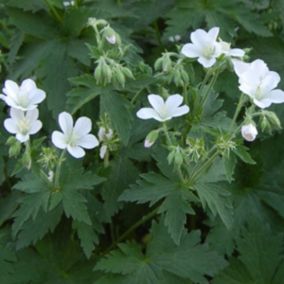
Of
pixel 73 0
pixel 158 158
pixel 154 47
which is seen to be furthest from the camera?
pixel 154 47

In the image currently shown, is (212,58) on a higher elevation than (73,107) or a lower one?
higher

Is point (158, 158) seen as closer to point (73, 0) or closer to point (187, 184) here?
point (187, 184)

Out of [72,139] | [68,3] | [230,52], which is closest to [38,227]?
[72,139]

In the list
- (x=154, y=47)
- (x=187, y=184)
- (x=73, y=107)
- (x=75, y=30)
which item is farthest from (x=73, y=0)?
(x=187, y=184)

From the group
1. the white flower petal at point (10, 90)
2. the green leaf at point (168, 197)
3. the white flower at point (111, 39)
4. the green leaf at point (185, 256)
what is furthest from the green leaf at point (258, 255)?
the white flower petal at point (10, 90)

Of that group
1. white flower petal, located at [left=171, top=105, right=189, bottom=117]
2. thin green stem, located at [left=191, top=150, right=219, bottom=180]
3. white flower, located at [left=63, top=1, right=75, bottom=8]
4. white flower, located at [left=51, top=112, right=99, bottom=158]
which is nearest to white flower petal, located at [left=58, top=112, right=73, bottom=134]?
white flower, located at [left=51, top=112, right=99, bottom=158]

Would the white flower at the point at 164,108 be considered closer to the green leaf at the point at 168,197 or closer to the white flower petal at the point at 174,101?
the white flower petal at the point at 174,101

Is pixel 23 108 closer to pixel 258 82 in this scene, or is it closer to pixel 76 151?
pixel 76 151
